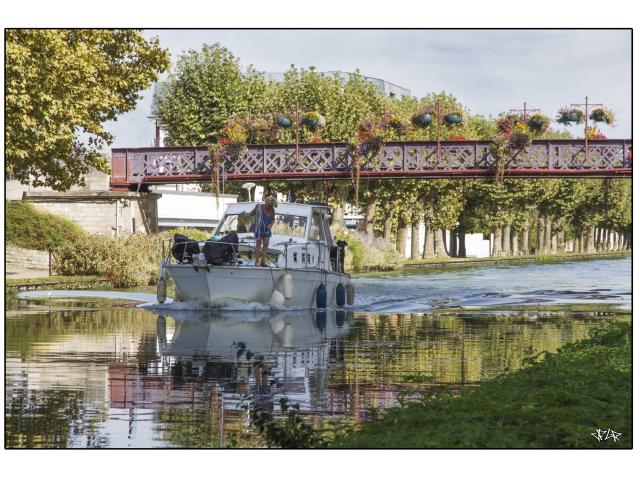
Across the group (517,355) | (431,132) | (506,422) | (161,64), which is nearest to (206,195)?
(431,132)

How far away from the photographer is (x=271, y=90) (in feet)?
250

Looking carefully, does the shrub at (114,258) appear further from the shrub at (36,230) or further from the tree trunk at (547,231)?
the tree trunk at (547,231)

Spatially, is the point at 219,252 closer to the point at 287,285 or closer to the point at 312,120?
the point at 287,285

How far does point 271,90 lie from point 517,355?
5923 centimetres

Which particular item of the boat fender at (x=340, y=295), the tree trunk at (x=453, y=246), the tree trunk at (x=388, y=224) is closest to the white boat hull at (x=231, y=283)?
the boat fender at (x=340, y=295)

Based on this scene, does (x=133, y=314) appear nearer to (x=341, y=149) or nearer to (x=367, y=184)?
(x=341, y=149)

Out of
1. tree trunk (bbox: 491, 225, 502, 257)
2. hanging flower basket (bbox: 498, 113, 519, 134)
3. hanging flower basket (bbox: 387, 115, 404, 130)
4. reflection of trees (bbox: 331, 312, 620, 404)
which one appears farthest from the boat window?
tree trunk (bbox: 491, 225, 502, 257)

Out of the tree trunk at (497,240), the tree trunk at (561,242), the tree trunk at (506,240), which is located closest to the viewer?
the tree trunk at (497,240)

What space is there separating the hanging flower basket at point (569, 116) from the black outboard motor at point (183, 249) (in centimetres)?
2047

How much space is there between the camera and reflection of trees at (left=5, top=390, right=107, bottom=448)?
1057 cm

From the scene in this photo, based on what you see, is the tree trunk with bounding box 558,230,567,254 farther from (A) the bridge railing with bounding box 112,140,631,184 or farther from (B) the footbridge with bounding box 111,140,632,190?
(A) the bridge railing with bounding box 112,140,631,184

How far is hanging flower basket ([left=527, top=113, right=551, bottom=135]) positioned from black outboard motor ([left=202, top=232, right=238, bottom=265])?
1214 inches

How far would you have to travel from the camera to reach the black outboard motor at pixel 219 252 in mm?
28141

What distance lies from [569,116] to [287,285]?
21657 mm
